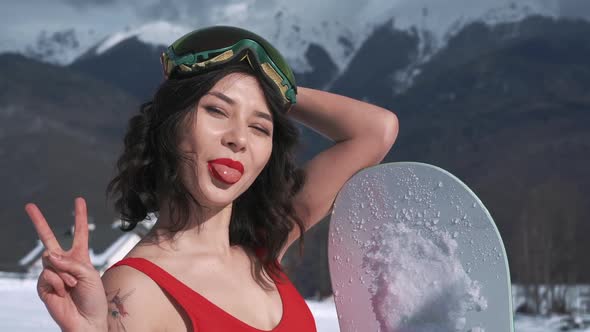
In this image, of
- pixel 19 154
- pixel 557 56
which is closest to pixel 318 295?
pixel 19 154

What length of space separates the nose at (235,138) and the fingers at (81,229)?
388 millimetres

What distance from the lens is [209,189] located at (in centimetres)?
160

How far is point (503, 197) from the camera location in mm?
73000

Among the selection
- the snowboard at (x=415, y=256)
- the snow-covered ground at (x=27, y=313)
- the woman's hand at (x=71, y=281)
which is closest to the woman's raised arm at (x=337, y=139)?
the snowboard at (x=415, y=256)

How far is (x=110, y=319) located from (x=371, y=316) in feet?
2.41

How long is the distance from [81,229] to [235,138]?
1.37 ft

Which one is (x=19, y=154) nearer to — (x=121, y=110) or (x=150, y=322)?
(x=121, y=110)

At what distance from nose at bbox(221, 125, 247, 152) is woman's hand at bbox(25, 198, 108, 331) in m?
0.39

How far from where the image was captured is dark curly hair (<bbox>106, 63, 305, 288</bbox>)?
5.30 feet

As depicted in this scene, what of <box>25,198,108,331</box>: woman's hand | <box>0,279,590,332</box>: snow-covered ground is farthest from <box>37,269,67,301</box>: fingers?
<box>0,279,590,332</box>: snow-covered ground

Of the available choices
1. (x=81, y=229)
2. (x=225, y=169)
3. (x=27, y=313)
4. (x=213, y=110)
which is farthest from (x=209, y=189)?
(x=27, y=313)

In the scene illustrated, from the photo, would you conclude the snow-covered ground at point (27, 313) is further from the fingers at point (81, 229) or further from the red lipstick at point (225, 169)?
the fingers at point (81, 229)

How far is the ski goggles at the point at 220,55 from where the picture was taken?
1.61 meters

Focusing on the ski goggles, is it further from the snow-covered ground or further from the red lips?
the snow-covered ground
